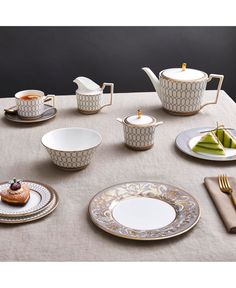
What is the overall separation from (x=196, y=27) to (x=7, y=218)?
1884 millimetres

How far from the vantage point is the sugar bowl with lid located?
130 centimetres

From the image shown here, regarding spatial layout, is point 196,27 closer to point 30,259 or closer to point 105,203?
point 105,203

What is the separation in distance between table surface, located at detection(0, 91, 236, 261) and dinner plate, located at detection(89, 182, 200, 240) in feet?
0.06

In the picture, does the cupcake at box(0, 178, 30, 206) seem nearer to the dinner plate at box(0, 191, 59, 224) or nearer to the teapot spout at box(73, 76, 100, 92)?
the dinner plate at box(0, 191, 59, 224)

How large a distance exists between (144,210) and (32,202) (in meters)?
0.24

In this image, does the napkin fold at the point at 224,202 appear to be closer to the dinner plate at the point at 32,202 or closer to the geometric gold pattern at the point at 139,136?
the geometric gold pattern at the point at 139,136

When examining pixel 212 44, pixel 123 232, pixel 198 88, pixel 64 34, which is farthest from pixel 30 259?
pixel 212 44

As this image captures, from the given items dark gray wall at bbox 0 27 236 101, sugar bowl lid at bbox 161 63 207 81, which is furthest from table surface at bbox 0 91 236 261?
dark gray wall at bbox 0 27 236 101

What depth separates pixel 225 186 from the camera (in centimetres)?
110

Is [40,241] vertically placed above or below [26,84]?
above

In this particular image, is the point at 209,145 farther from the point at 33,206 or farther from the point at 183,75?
the point at 33,206

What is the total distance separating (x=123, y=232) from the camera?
0.94m

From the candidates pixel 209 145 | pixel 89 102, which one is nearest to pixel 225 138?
pixel 209 145

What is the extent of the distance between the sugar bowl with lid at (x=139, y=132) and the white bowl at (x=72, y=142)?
0.10m
